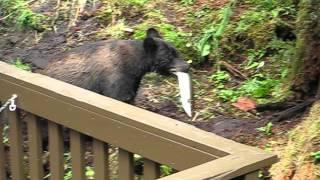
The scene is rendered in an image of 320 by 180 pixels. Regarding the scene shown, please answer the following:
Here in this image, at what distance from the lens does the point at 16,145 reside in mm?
4164

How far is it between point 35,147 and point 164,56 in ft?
9.96

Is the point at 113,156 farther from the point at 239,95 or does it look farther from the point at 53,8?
the point at 53,8

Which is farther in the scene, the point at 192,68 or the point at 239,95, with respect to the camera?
the point at 192,68

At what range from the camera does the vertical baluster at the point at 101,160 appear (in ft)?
11.9

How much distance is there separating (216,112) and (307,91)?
83 centimetres

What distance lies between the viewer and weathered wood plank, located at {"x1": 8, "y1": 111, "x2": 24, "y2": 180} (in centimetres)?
413

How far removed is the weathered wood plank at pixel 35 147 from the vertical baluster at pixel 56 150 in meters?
0.12

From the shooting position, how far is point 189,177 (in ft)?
9.32

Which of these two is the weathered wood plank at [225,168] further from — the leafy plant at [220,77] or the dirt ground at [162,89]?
the leafy plant at [220,77]

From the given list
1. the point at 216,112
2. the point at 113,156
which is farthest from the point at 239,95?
the point at 113,156

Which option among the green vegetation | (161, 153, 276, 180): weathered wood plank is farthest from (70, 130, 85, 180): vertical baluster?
the green vegetation

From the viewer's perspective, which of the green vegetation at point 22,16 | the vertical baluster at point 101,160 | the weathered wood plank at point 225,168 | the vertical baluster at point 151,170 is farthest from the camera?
the green vegetation at point 22,16

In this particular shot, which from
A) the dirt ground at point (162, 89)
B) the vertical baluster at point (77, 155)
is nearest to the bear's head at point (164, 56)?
the dirt ground at point (162, 89)

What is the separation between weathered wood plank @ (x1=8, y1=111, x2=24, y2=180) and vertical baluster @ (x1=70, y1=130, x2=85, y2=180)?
48 cm
